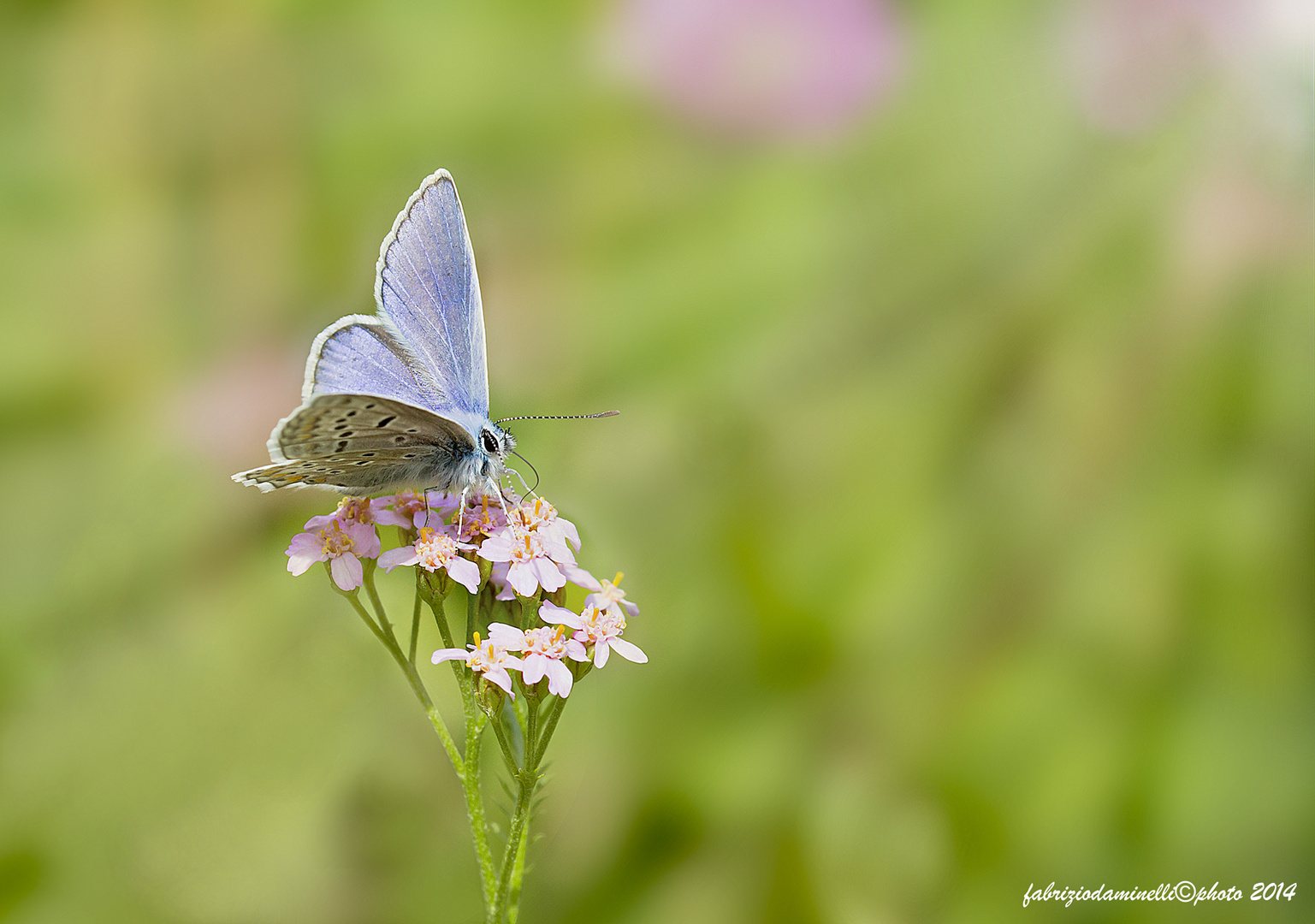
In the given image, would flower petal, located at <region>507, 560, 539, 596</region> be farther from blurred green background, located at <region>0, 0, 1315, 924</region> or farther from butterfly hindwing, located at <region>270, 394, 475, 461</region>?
A: blurred green background, located at <region>0, 0, 1315, 924</region>

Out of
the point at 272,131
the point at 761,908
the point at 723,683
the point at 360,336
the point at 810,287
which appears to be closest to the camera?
the point at 360,336

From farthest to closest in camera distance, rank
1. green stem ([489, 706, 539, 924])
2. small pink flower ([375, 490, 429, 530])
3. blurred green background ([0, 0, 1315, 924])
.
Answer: blurred green background ([0, 0, 1315, 924]) → small pink flower ([375, 490, 429, 530]) → green stem ([489, 706, 539, 924])

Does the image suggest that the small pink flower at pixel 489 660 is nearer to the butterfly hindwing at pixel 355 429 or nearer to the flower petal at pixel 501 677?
the flower petal at pixel 501 677

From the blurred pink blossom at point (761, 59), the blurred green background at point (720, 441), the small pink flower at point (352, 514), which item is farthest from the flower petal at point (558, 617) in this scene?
the blurred pink blossom at point (761, 59)

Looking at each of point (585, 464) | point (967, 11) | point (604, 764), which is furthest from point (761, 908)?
point (967, 11)

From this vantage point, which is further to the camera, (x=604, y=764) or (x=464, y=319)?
(x=604, y=764)

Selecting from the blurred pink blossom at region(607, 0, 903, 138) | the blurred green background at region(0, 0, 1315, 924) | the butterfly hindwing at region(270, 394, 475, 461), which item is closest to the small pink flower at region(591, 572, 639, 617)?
the butterfly hindwing at region(270, 394, 475, 461)

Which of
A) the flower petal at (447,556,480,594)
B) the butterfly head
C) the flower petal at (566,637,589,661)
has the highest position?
the butterfly head

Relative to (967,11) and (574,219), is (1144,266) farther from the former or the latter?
(574,219)
